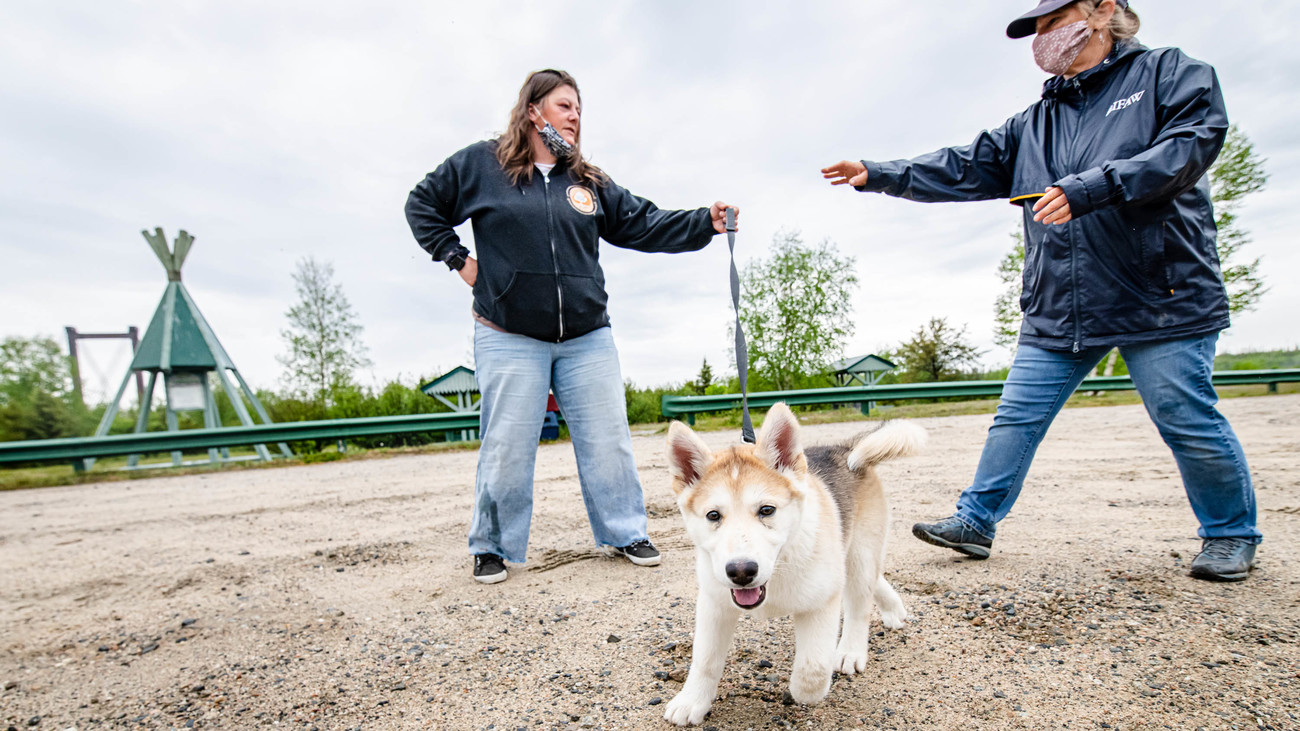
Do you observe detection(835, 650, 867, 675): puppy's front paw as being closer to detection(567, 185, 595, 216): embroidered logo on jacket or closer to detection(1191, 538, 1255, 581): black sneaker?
detection(1191, 538, 1255, 581): black sneaker

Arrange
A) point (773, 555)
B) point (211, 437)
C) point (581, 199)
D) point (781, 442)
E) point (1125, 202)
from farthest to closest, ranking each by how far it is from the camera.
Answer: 1. point (211, 437)
2. point (581, 199)
3. point (1125, 202)
4. point (781, 442)
5. point (773, 555)

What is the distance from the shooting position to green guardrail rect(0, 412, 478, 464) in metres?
9.39

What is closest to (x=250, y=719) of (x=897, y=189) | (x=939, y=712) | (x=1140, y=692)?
(x=939, y=712)

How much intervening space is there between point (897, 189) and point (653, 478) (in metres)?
4.03

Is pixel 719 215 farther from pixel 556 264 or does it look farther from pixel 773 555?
pixel 773 555

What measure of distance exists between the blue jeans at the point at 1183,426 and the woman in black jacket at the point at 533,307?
78.8 inches

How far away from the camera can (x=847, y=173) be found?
3.60m

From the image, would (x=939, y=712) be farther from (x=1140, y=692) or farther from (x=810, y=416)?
(x=810, y=416)

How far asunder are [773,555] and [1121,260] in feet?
7.82

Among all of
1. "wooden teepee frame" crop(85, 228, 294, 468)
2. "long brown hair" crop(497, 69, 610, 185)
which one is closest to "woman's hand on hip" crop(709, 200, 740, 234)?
"long brown hair" crop(497, 69, 610, 185)

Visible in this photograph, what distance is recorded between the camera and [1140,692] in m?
2.01

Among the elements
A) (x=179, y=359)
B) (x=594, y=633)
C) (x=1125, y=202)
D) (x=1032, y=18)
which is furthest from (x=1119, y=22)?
(x=179, y=359)

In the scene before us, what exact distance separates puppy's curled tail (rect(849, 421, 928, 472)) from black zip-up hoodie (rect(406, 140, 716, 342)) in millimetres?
1800

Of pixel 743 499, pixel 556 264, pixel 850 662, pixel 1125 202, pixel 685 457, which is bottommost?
pixel 850 662
